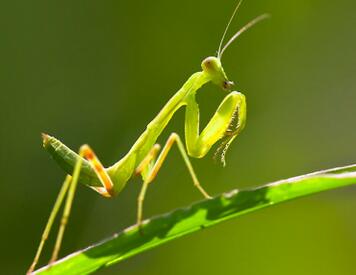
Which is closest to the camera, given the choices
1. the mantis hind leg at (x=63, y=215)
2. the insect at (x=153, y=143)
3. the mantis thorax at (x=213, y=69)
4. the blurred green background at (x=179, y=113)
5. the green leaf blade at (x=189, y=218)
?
the green leaf blade at (x=189, y=218)

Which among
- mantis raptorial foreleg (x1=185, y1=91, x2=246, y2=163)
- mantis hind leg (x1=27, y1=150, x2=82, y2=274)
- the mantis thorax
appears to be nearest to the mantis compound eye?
the mantis thorax

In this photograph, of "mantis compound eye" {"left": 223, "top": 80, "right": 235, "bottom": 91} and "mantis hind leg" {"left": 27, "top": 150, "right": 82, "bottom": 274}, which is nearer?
"mantis hind leg" {"left": 27, "top": 150, "right": 82, "bottom": 274}

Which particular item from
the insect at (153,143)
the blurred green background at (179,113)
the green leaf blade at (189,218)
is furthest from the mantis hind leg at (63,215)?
the blurred green background at (179,113)

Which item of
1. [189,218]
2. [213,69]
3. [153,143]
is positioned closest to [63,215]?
[153,143]

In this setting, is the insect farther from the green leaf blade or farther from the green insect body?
the green leaf blade

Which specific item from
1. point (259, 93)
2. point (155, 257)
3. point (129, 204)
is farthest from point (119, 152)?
point (259, 93)

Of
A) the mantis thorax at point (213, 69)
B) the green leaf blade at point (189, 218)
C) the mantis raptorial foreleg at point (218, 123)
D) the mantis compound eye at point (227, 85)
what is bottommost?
the green leaf blade at point (189, 218)

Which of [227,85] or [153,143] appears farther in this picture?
[227,85]

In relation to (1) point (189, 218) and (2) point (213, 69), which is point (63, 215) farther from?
(2) point (213, 69)

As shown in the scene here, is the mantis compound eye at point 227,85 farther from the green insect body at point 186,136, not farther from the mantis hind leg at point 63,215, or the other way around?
the mantis hind leg at point 63,215
